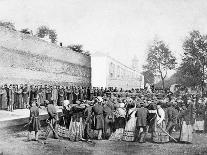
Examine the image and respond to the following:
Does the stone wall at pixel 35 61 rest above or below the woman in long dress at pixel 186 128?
above

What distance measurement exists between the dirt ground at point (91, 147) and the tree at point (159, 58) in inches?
640

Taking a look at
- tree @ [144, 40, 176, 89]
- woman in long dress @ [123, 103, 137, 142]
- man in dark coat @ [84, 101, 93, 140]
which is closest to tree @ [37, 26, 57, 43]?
tree @ [144, 40, 176, 89]

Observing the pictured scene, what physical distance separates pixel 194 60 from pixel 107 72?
68.2 feet

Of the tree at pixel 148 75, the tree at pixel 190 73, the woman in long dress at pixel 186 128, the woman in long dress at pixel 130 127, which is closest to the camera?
the woman in long dress at pixel 186 128

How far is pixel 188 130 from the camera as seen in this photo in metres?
10.6

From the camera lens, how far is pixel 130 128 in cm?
1083

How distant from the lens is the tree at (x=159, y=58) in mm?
27431

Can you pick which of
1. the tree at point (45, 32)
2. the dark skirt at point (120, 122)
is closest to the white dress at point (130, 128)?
the dark skirt at point (120, 122)

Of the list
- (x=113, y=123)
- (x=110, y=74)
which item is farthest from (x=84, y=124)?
(x=110, y=74)

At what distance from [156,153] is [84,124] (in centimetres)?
304

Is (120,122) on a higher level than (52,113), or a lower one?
lower

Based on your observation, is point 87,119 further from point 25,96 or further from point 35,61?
point 35,61

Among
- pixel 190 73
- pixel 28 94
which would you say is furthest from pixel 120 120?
pixel 28 94

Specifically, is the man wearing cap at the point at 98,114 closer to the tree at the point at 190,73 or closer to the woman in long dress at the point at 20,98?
the woman in long dress at the point at 20,98
